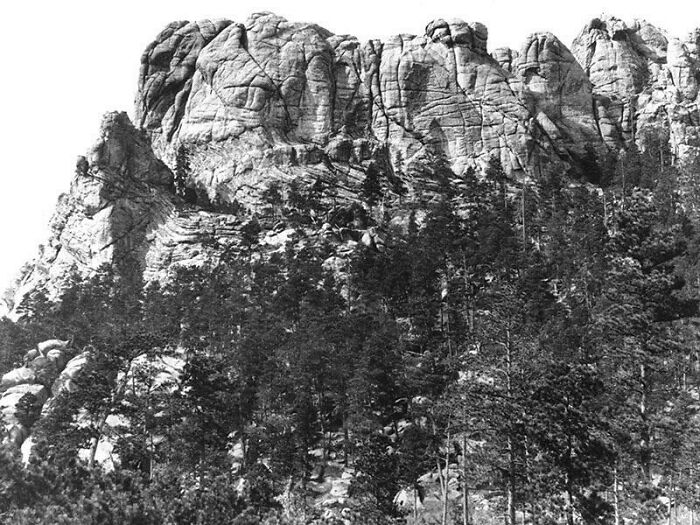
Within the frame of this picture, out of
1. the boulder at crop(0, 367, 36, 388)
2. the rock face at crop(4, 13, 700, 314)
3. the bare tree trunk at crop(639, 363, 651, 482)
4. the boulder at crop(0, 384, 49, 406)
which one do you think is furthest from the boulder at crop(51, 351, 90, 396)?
the bare tree trunk at crop(639, 363, 651, 482)

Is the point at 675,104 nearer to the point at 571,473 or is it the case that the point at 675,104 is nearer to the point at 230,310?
the point at 230,310

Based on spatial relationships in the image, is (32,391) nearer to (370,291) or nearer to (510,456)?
(370,291)

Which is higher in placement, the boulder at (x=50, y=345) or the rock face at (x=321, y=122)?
the rock face at (x=321, y=122)

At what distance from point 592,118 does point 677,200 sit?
45860 millimetres

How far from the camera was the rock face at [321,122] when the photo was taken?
87375mm

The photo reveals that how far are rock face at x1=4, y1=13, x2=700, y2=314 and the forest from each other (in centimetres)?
759

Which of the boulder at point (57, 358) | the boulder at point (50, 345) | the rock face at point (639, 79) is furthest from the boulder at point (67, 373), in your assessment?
the rock face at point (639, 79)

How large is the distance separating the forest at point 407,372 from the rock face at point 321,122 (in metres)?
7.59

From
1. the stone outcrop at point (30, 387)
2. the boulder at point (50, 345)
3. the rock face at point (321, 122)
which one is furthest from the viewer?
the rock face at point (321, 122)

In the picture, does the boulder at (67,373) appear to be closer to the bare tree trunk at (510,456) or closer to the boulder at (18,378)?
the boulder at (18,378)

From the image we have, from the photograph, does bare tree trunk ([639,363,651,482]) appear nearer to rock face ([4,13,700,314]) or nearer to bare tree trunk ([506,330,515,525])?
bare tree trunk ([506,330,515,525])

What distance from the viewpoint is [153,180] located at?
9212 centimetres

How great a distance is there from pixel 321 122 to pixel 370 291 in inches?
1885

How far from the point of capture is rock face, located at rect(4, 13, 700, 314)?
87.4 m
